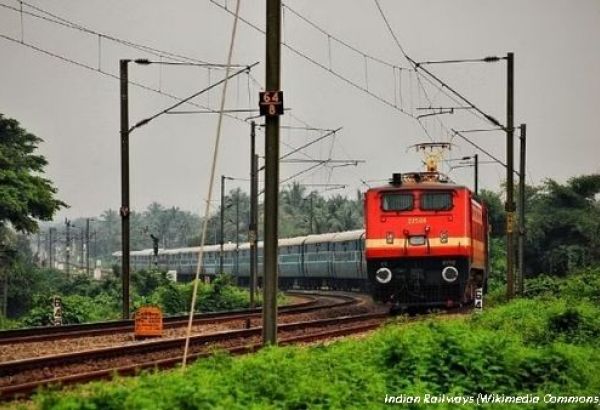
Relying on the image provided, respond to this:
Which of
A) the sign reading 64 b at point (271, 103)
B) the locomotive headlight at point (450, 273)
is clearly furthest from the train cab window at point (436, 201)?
the sign reading 64 b at point (271, 103)

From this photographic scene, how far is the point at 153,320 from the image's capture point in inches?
861

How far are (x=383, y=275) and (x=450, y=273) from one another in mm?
1901

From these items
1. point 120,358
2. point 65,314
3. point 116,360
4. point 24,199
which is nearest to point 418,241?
point 120,358

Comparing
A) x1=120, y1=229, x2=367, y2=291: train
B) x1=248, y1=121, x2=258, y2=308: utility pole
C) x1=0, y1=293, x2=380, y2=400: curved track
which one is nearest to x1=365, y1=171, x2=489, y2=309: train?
x1=0, y1=293, x2=380, y2=400: curved track

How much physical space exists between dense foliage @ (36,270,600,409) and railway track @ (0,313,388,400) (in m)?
1.16

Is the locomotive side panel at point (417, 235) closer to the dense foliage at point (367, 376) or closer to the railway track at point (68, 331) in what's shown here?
the railway track at point (68, 331)

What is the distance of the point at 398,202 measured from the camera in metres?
27.2

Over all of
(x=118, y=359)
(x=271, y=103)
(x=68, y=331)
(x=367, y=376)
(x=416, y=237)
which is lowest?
(x=68, y=331)

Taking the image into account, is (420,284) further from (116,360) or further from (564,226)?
(564,226)

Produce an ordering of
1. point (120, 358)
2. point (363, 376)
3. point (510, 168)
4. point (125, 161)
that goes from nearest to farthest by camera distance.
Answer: point (363, 376), point (120, 358), point (125, 161), point (510, 168)

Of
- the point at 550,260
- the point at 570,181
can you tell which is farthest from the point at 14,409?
the point at 570,181

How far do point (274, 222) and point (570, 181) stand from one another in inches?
1932

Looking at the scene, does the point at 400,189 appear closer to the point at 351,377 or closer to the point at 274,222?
the point at 274,222

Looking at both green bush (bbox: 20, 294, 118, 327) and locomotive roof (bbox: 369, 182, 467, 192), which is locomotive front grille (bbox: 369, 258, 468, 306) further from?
green bush (bbox: 20, 294, 118, 327)
